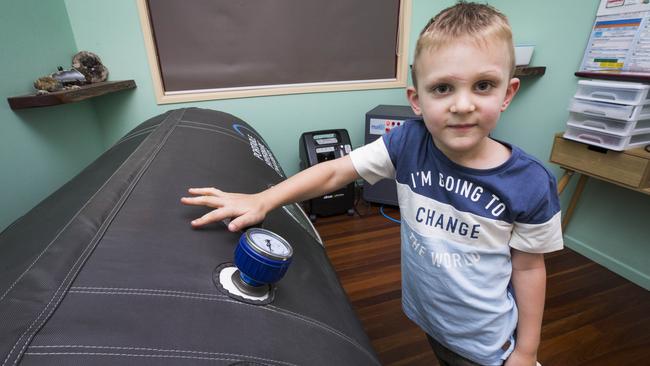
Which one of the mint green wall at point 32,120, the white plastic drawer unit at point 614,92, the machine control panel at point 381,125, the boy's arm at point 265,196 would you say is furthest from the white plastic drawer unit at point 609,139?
the mint green wall at point 32,120

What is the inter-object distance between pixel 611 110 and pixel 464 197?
1.21 metres

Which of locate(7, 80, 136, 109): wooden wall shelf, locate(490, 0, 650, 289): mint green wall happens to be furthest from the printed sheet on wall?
locate(7, 80, 136, 109): wooden wall shelf

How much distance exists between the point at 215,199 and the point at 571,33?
1.95 meters

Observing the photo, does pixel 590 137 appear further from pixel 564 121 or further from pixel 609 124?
pixel 564 121

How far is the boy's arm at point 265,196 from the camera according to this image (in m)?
0.58

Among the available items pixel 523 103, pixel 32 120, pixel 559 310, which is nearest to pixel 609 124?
pixel 523 103

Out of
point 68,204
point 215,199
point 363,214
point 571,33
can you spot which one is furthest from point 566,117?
point 68,204

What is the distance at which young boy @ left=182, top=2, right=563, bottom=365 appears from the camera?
0.53 meters

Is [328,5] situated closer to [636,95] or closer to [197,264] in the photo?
[636,95]

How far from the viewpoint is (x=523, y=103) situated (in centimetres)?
195

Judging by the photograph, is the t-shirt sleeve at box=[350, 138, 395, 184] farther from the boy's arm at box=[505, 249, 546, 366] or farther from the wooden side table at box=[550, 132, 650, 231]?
the wooden side table at box=[550, 132, 650, 231]

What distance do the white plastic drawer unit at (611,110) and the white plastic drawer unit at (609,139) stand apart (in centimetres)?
8

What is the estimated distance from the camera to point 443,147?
0.62 m

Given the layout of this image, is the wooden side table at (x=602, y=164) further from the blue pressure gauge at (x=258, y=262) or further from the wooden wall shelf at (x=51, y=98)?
the wooden wall shelf at (x=51, y=98)
